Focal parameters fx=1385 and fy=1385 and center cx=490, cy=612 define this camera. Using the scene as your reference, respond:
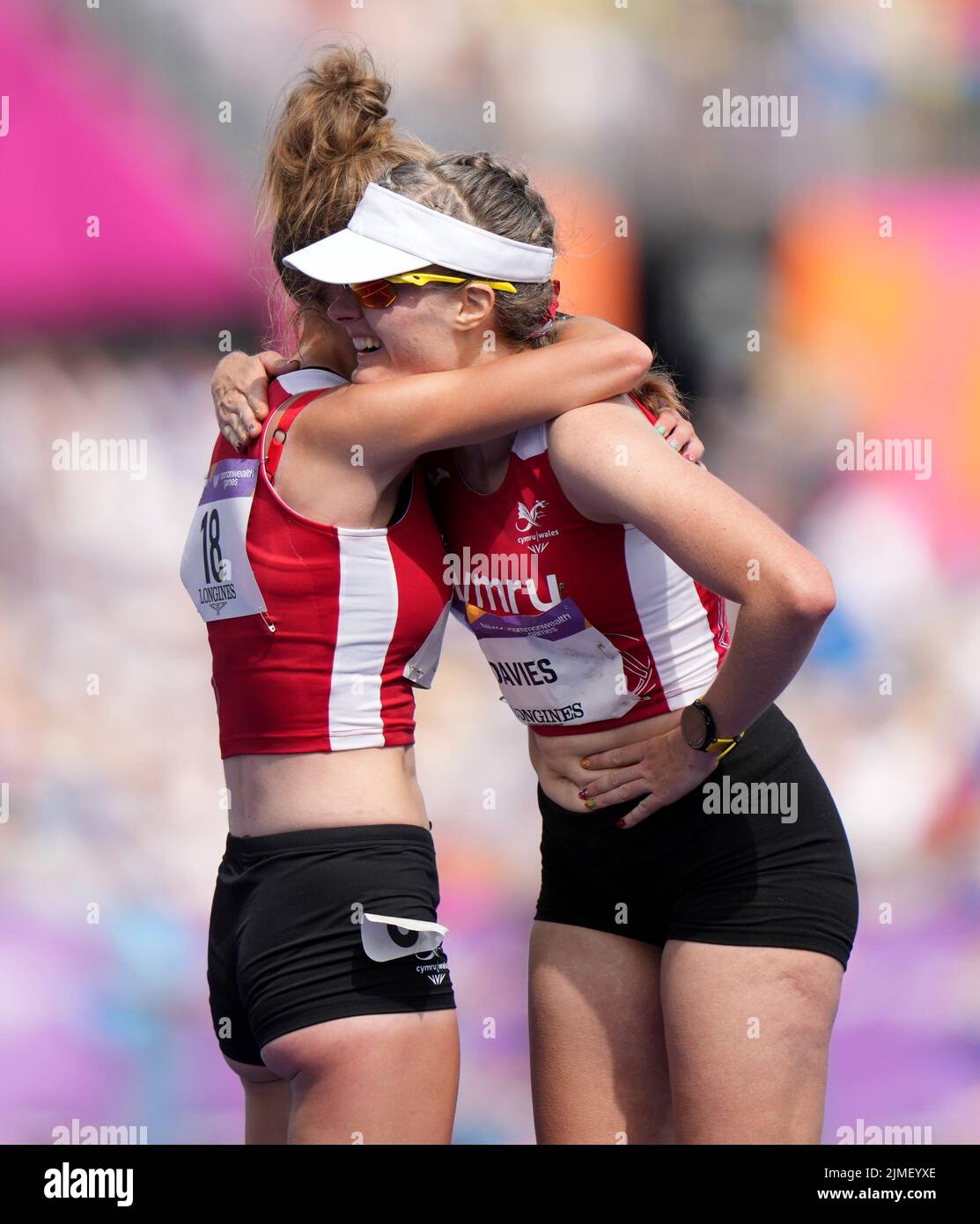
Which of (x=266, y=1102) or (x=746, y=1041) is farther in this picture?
(x=266, y=1102)

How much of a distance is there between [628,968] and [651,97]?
7.66ft

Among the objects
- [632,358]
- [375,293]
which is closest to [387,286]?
[375,293]

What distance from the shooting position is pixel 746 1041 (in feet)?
6.28

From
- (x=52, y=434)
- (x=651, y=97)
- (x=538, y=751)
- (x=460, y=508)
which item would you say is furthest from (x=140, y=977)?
(x=651, y=97)

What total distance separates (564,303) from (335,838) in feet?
6.68

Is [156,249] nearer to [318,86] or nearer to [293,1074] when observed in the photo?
[318,86]

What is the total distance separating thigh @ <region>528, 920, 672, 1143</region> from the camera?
212 centimetres

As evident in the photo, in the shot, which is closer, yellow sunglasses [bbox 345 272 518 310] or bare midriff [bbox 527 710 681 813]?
yellow sunglasses [bbox 345 272 518 310]

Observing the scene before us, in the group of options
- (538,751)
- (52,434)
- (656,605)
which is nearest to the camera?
(656,605)

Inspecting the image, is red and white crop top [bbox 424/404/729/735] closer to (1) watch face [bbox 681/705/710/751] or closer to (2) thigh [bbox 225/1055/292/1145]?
(1) watch face [bbox 681/705/710/751]

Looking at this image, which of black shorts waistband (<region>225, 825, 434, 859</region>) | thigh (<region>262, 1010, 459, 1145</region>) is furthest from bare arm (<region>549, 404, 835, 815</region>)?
thigh (<region>262, 1010, 459, 1145</region>)

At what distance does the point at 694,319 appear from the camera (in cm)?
352

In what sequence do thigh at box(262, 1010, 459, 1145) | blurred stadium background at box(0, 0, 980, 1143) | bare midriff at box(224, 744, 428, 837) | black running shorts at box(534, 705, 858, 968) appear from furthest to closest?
blurred stadium background at box(0, 0, 980, 1143), black running shorts at box(534, 705, 858, 968), bare midriff at box(224, 744, 428, 837), thigh at box(262, 1010, 459, 1145)

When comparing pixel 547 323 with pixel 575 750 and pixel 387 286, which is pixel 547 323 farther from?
pixel 575 750
